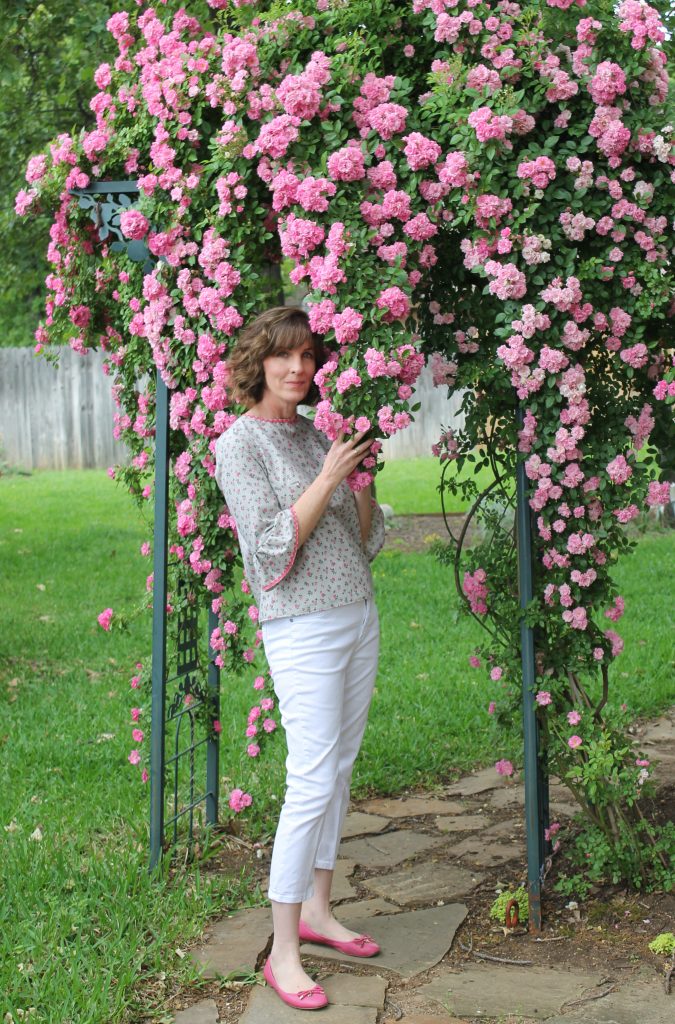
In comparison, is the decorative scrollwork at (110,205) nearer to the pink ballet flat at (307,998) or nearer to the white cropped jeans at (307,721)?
the white cropped jeans at (307,721)

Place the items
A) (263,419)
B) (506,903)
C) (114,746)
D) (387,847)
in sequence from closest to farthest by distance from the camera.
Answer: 1. (263,419)
2. (506,903)
3. (387,847)
4. (114,746)

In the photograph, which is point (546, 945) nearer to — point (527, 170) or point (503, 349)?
point (503, 349)

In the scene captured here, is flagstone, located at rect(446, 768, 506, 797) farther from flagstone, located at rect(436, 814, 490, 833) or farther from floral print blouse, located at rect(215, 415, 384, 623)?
floral print blouse, located at rect(215, 415, 384, 623)

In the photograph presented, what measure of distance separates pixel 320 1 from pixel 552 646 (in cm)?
200

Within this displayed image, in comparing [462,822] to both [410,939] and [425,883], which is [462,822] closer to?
[425,883]

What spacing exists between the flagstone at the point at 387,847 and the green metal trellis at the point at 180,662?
54 centimetres

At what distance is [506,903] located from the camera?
3471mm

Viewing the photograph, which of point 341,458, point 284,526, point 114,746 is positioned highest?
point 341,458

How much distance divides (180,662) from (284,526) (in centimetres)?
125

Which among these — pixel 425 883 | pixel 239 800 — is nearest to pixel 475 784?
pixel 425 883

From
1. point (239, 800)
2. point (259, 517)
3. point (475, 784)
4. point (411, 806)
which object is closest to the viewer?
point (259, 517)

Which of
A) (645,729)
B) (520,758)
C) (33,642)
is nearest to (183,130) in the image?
(520,758)

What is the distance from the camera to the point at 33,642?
679cm

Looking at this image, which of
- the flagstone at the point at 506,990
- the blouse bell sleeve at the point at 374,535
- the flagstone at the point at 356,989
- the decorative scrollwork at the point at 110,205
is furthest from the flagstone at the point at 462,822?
the decorative scrollwork at the point at 110,205
